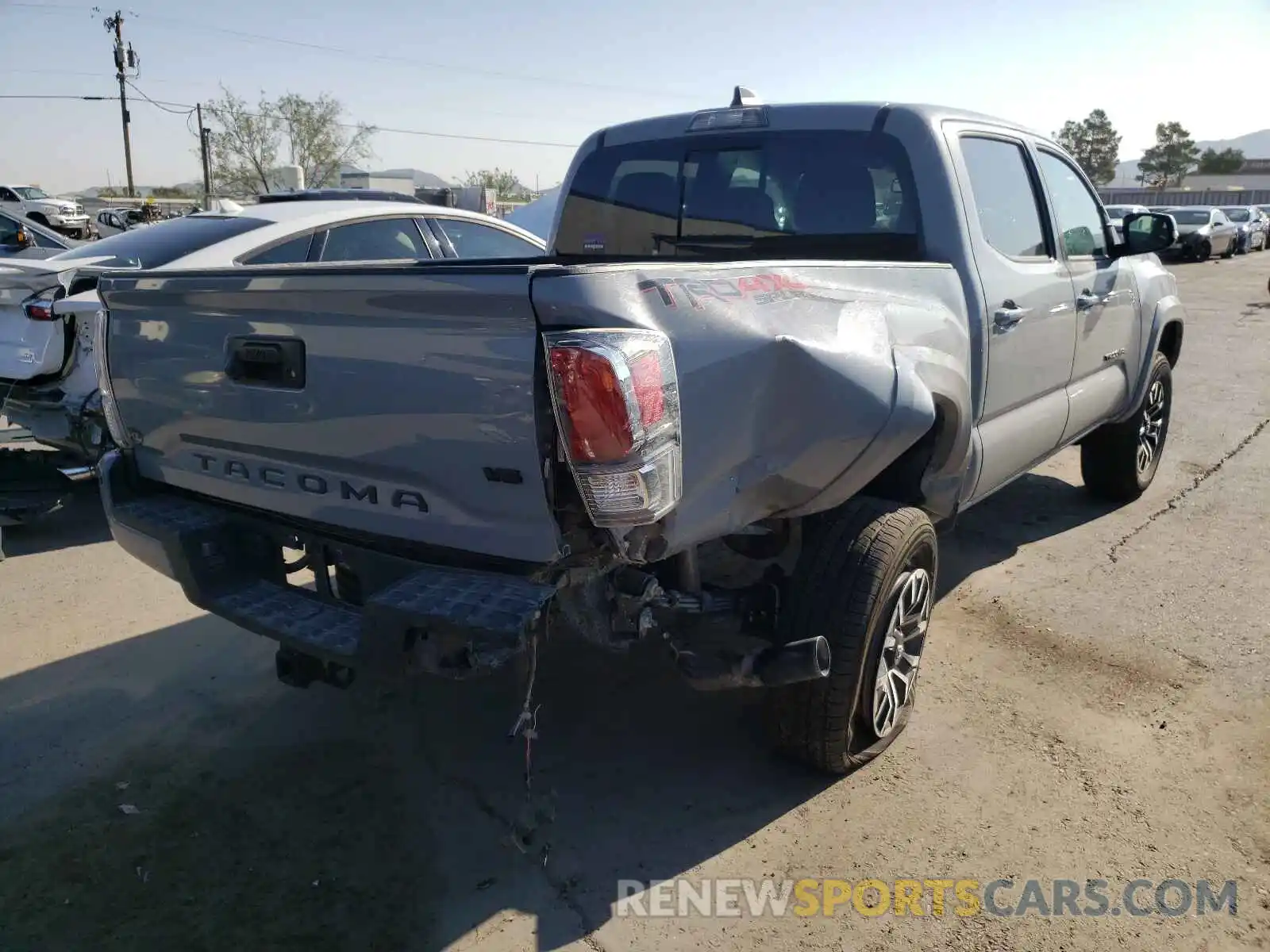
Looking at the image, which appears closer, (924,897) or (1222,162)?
(924,897)

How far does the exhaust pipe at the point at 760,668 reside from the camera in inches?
105

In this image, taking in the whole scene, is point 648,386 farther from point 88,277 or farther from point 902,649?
point 88,277

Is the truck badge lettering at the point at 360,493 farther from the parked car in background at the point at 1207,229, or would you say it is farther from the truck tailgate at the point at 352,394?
the parked car in background at the point at 1207,229

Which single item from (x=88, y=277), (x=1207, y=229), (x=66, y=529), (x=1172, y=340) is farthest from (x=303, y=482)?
(x=1207, y=229)

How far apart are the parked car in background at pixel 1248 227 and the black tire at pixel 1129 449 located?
29.4 meters

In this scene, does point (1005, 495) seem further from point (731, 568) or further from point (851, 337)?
point (851, 337)

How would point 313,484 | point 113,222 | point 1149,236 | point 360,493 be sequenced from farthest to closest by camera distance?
1. point 113,222
2. point 1149,236
3. point 313,484
4. point 360,493

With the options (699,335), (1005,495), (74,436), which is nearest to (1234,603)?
(1005,495)

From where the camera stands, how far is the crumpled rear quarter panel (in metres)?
2.23

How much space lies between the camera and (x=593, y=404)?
2.09m

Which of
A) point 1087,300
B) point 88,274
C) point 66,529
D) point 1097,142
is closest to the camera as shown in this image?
point 1087,300

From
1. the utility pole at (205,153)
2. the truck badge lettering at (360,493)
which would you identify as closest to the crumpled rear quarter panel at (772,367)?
the truck badge lettering at (360,493)

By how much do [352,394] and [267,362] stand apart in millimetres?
375

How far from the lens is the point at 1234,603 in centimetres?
452
